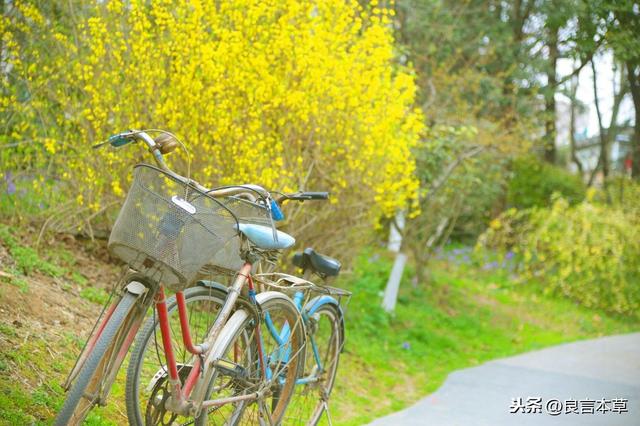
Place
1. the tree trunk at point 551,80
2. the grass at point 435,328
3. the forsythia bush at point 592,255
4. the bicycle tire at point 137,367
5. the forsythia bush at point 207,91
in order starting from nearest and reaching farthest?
the bicycle tire at point 137,367 → the forsythia bush at point 207,91 → the grass at point 435,328 → the forsythia bush at point 592,255 → the tree trunk at point 551,80

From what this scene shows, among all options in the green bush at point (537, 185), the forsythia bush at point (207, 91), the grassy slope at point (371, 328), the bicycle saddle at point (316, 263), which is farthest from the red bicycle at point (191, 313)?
the green bush at point (537, 185)

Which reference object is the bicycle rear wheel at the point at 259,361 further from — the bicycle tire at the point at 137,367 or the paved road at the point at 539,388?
the paved road at the point at 539,388

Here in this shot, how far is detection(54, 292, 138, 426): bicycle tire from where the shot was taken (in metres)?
2.99

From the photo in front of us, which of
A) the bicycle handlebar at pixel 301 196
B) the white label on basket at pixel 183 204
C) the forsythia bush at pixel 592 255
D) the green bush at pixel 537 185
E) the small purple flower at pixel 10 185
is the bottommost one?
the small purple flower at pixel 10 185

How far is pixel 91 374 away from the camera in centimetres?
303

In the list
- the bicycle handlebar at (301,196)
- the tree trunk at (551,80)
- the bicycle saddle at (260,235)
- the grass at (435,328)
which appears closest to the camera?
the bicycle saddle at (260,235)

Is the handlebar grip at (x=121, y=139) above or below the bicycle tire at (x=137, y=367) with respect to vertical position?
above

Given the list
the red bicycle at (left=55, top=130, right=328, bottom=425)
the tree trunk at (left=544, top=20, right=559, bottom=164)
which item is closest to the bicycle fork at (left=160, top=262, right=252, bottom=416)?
the red bicycle at (left=55, top=130, right=328, bottom=425)

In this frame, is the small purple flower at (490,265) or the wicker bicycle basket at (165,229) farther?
the small purple flower at (490,265)

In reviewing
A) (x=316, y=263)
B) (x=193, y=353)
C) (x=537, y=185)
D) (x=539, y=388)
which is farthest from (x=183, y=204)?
(x=537, y=185)

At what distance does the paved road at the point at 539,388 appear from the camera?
5797 mm

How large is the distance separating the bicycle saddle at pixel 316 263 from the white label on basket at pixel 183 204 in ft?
5.00

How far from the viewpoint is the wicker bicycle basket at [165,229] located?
3.08 metres

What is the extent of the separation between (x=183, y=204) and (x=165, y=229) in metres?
0.12
